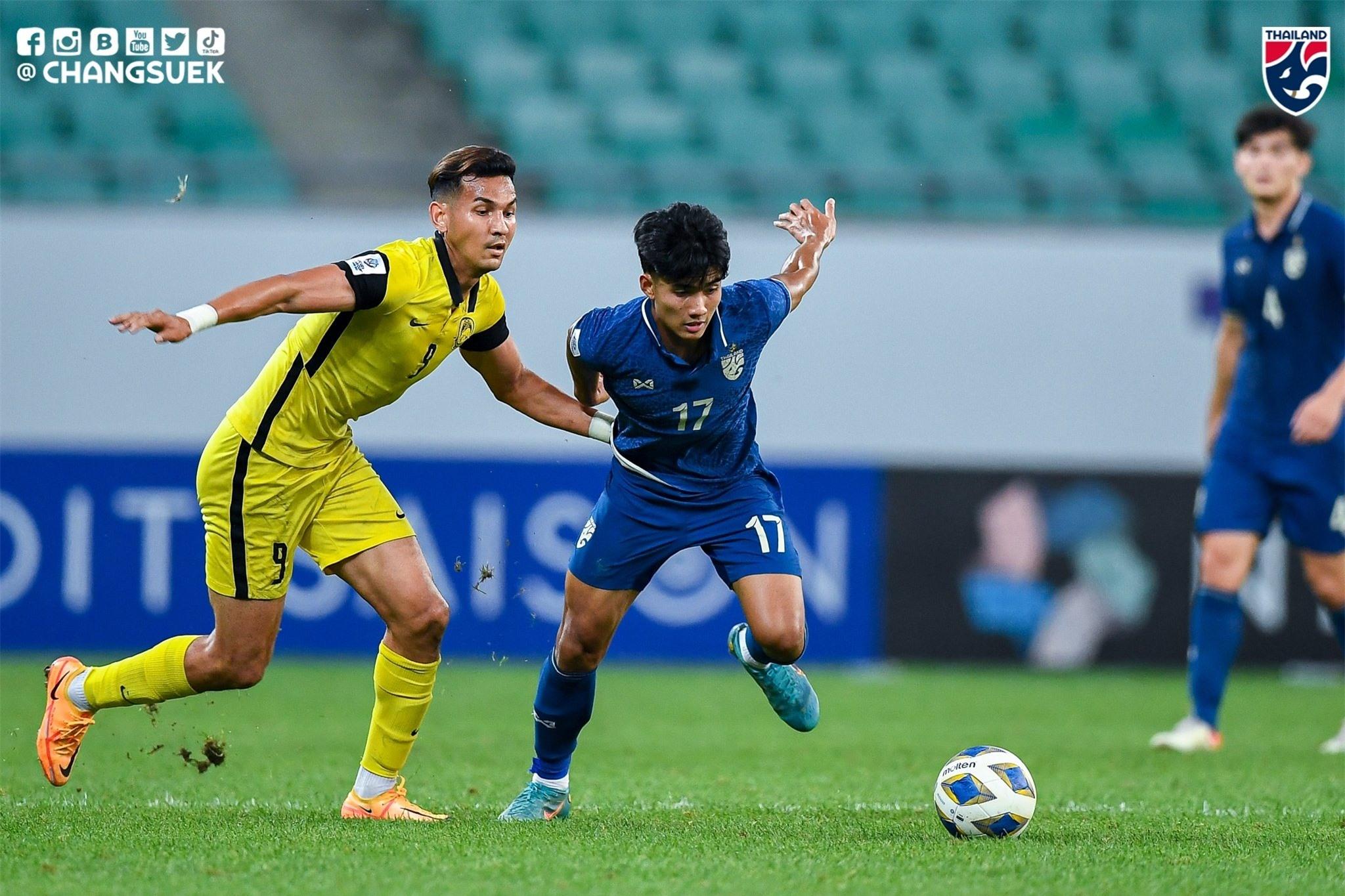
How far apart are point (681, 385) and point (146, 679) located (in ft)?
6.62

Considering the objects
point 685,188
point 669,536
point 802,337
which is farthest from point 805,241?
point 685,188

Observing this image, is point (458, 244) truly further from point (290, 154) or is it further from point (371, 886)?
point (290, 154)

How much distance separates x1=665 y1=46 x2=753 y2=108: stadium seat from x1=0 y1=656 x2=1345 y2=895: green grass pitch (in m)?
5.80

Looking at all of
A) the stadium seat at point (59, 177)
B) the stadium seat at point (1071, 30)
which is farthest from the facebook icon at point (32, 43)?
the stadium seat at point (1071, 30)

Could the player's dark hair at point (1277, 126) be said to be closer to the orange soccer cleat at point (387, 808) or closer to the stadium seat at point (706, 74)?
the orange soccer cleat at point (387, 808)

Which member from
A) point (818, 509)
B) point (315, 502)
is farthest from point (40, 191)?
point (315, 502)

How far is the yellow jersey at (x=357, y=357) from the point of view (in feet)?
16.3

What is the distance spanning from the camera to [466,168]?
496 cm

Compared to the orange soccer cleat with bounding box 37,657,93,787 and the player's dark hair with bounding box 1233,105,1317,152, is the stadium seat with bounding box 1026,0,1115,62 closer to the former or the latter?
the player's dark hair with bounding box 1233,105,1317,152

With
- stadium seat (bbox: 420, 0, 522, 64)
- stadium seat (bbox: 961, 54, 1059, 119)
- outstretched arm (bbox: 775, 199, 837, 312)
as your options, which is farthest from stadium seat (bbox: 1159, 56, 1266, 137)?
outstretched arm (bbox: 775, 199, 837, 312)

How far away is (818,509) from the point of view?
34.9ft

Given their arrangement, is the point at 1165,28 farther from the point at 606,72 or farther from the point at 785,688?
the point at 785,688

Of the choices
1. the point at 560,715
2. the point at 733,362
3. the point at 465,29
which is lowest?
the point at 560,715

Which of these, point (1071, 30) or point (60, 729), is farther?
point (1071, 30)
